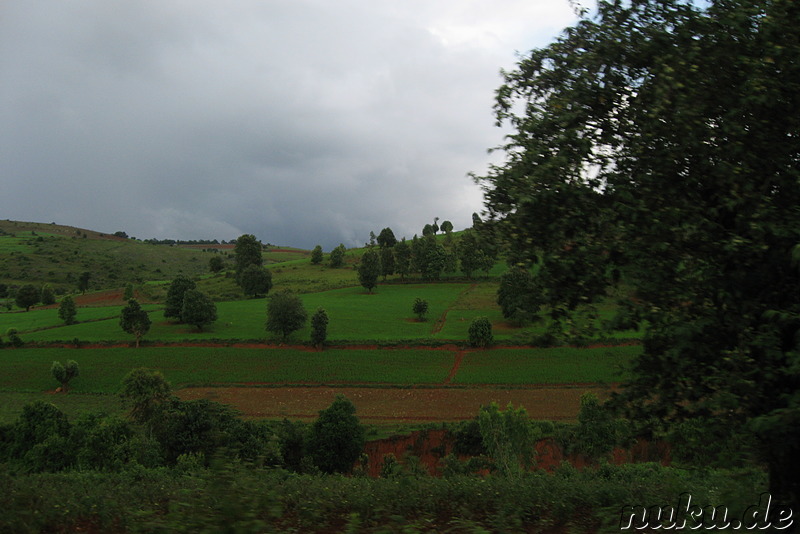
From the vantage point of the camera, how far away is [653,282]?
18.6 feet

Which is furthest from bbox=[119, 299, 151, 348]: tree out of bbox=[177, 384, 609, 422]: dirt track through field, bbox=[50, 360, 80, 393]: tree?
bbox=[177, 384, 609, 422]: dirt track through field

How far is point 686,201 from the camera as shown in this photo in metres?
5.96

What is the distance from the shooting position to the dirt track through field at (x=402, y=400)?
125 feet

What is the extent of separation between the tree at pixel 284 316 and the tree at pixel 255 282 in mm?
31465

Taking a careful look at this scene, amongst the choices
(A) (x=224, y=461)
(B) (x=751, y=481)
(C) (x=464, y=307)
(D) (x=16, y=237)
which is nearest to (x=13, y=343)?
(C) (x=464, y=307)

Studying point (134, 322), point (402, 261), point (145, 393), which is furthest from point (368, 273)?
point (145, 393)

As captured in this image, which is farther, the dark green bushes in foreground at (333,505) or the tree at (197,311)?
the tree at (197,311)

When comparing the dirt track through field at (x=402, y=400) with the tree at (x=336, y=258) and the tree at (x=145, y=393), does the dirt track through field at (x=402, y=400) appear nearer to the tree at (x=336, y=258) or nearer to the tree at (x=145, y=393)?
the tree at (x=145, y=393)

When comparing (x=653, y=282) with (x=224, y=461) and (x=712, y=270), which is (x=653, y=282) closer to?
(x=712, y=270)

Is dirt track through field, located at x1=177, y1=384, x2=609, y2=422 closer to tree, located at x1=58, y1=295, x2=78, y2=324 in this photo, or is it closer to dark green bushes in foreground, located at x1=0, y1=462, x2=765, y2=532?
dark green bushes in foreground, located at x1=0, y1=462, x2=765, y2=532

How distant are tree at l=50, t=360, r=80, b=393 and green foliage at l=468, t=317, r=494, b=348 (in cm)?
4309

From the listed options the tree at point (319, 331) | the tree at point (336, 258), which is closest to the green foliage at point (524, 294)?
the tree at point (319, 331)

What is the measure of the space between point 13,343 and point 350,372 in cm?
4710

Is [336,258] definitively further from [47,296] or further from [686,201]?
[686,201]
